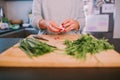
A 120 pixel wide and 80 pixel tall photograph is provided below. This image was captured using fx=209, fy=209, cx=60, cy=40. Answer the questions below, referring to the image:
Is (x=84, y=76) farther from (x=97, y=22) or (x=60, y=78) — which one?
(x=97, y=22)

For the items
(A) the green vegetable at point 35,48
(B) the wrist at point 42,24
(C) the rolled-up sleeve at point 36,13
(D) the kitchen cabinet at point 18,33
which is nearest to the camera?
(A) the green vegetable at point 35,48

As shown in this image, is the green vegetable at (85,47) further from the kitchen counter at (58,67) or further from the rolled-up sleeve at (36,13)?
the rolled-up sleeve at (36,13)

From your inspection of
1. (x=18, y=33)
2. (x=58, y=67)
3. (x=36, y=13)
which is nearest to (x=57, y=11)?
(x=36, y=13)

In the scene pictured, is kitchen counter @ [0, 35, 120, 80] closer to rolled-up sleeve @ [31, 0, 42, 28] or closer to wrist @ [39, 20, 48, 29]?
wrist @ [39, 20, 48, 29]

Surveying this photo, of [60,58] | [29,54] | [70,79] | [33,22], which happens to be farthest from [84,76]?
[33,22]

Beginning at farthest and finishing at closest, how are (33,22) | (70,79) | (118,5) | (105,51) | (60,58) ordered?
(118,5) → (33,22) → (105,51) → (60,58) → (70,79)

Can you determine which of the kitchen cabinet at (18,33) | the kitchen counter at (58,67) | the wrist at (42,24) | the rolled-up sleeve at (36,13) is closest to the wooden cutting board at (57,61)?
the kitchen counter at (58,67)

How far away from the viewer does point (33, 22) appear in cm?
144

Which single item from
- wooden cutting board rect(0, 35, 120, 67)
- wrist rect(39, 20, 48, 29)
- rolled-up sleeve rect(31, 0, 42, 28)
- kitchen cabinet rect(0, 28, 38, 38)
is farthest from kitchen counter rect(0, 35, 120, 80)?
kitchen cabinet rect(0, 28, 38, 38)

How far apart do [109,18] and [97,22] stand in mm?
157

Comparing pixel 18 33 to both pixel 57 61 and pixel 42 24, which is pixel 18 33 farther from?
pixel 57 61

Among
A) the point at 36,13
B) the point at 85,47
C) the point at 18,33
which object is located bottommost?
the point at 18,33

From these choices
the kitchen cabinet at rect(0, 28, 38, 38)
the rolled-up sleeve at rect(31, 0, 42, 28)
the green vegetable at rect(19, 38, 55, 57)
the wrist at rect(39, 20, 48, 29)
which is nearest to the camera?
the green vegetable at rect(19, 38, 55, 57)

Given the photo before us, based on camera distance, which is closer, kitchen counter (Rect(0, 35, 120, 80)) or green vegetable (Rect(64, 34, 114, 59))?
kitchen counter (Rect(0, 35, 120, 80))
